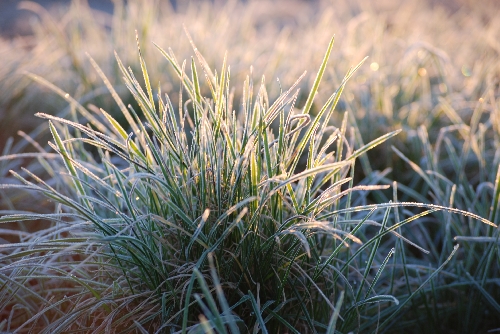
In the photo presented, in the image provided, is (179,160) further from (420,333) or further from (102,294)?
(420,333)

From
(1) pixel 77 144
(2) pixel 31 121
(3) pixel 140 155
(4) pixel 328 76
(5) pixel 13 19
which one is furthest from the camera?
(5) pixel 13 19

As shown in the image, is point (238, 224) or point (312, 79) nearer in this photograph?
point (238, 224)

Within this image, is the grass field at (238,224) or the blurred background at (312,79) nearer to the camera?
the grass field at (238,224)

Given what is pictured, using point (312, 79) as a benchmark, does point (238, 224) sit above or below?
below

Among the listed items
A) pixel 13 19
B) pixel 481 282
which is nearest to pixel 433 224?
pixel 481 282

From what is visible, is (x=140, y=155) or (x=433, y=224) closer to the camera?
(x=140, y=155)

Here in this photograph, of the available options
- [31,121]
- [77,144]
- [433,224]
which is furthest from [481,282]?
[31,121]

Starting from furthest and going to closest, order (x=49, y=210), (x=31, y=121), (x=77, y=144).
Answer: (x=31, y=121), (x=49, y=210), (x=77, y=144)

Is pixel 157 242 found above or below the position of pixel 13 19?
below

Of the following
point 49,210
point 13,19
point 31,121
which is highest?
point 13,19

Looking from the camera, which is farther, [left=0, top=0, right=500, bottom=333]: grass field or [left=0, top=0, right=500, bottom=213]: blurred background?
[left=0, top=0, right=500, bottom=213]: blurred background
